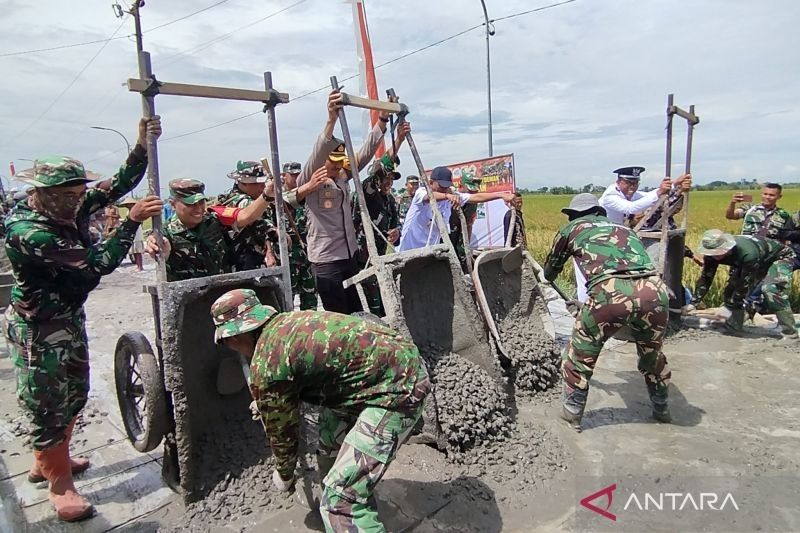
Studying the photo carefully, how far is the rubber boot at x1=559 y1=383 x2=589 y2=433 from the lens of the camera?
3.53 m

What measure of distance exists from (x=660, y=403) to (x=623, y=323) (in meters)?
0.73

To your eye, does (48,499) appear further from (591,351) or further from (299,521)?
(591,351)

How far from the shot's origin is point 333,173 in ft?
13.2

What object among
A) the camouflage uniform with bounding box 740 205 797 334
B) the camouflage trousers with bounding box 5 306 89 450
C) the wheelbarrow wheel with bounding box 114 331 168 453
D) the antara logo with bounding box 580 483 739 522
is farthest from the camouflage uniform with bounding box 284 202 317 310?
the camouflage uniform with bounding box 740 205 797 334

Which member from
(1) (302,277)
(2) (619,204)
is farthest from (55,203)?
(2) (619,204)

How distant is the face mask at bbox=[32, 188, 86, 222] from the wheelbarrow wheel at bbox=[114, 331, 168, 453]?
76 cm

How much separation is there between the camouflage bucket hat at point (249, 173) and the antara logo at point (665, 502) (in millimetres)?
2894

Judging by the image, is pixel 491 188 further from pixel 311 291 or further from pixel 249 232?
pixel 249 232

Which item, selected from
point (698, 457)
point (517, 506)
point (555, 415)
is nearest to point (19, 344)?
point (517, 506)

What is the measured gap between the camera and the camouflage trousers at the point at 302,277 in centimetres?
462

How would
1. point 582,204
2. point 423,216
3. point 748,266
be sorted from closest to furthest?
point 582,204
point 423,216
point 748,266

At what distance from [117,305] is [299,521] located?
652 centimetres

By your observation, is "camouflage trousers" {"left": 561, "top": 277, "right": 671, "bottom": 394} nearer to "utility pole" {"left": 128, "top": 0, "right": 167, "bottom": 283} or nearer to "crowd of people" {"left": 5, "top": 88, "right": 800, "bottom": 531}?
"crowd of people" {"left": 5, "top": 88, "right": 800, "bottom": 531}

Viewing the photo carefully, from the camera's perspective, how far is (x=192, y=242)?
3227mm
